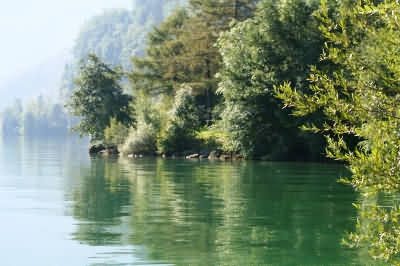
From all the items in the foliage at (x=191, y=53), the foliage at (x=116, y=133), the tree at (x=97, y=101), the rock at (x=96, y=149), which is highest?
the foliage at (x=191, y=53)

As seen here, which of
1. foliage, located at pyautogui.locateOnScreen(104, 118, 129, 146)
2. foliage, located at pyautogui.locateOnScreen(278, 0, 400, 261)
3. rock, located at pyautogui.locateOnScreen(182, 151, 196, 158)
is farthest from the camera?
foliage, located at pyautogui.locateOnScreen(104, 118, 129, 146)

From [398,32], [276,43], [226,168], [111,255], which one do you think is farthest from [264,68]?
[398,32]

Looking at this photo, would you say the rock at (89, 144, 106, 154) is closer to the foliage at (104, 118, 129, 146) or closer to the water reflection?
the foliage at (104, 118, 129, 146)

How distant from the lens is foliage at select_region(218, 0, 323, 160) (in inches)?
1955

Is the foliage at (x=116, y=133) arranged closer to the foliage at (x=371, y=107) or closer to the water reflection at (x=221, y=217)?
the water reflection at (x=221, y=217)

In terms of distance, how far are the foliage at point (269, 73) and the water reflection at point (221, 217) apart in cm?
1310

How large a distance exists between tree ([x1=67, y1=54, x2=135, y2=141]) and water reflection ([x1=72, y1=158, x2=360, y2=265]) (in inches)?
1399

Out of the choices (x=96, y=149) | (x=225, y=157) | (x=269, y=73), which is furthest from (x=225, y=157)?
(x=96, y=149)

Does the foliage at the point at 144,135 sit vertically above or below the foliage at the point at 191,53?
below

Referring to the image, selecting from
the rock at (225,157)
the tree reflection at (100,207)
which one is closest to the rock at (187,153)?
the rock at (225,157)

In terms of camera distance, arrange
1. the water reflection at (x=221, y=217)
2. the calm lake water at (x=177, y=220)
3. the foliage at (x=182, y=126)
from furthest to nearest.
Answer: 1. the foliage at (x=182, y=126)
2. the water reflection at (x=221, y=217)
3. the calm lake water at (x=177, y=220)

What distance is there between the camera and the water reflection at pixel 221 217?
51.2ft

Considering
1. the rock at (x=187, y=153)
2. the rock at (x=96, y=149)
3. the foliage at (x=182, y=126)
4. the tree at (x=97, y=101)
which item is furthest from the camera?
the tree at (x=97, y=101)

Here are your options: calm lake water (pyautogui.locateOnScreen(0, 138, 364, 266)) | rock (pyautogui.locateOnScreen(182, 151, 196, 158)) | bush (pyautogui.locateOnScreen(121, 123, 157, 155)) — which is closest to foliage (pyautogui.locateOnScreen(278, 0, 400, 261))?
calm lake water (pyautogui.locateOnScreen(0, 138, 364, 266))
